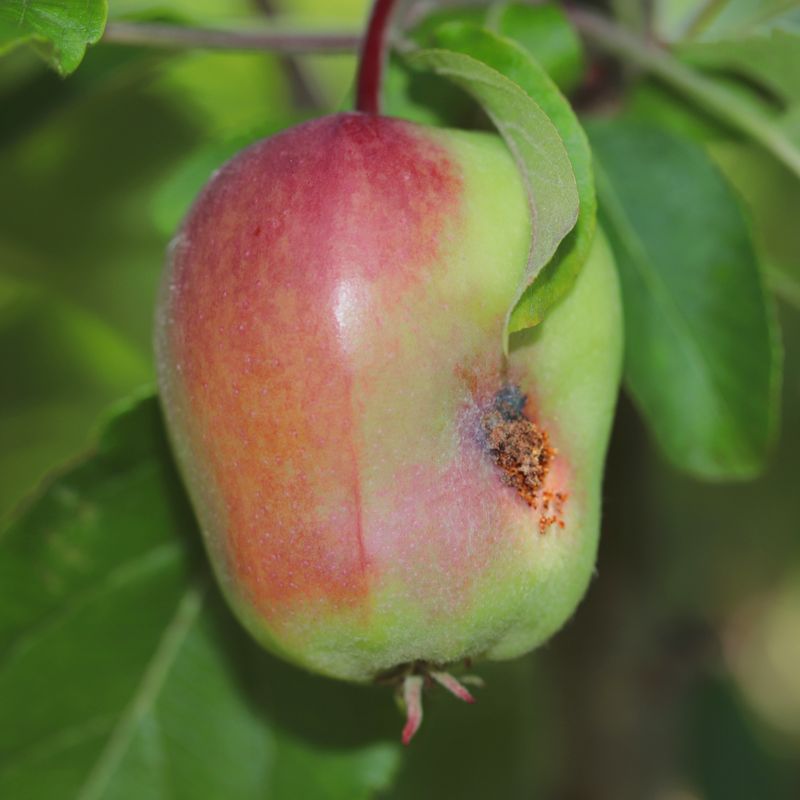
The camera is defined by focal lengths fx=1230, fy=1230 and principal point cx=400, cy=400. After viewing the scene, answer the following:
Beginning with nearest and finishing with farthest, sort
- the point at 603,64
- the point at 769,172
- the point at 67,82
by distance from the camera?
the point at 603,64 < the point at 67,82 < the point at 769,172

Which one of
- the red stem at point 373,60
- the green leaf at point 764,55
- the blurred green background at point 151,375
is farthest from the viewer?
the blurred green background at point 151,375

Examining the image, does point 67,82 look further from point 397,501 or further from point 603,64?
point 397,501

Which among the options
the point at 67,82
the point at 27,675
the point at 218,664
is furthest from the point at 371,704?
the point at 67,82

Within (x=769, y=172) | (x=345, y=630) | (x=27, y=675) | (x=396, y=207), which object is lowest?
(x=27, y=675)

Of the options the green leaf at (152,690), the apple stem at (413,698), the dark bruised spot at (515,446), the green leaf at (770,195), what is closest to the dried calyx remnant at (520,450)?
the dark bruised spot at (515,446)

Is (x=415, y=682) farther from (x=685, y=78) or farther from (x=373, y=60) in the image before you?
(x=685, y=78)

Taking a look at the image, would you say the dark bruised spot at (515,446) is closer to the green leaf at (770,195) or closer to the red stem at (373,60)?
the red stem at (373,60)
